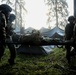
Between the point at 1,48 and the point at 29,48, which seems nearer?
the point at 1,48

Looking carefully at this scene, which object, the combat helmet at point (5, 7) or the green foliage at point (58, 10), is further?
the green foliage at point (58, 10)

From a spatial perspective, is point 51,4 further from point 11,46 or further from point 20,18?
point 11,46

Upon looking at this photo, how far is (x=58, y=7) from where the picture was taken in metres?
43.7

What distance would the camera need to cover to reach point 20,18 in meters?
43.9

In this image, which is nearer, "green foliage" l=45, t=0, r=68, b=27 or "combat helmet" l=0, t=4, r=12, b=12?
"combat helmet" l=0, t=4, r=12, b=12

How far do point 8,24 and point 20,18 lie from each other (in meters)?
36.7

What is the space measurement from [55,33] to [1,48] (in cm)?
1545

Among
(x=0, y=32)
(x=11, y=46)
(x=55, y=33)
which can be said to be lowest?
(x=55, y=33)

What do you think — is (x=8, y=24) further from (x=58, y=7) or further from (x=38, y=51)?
(x=58, y=7)

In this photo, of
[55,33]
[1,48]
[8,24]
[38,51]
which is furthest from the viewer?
[55,33]

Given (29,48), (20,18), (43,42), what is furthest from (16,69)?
(20,18)

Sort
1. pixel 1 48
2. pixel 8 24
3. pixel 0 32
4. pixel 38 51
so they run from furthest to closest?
pixel 38 51 → pixel 8 24 → pixel 1 48 → pixel 0 32

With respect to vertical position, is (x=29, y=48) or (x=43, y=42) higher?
(x=43, y=42)

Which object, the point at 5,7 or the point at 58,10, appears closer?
the point at 5,7
